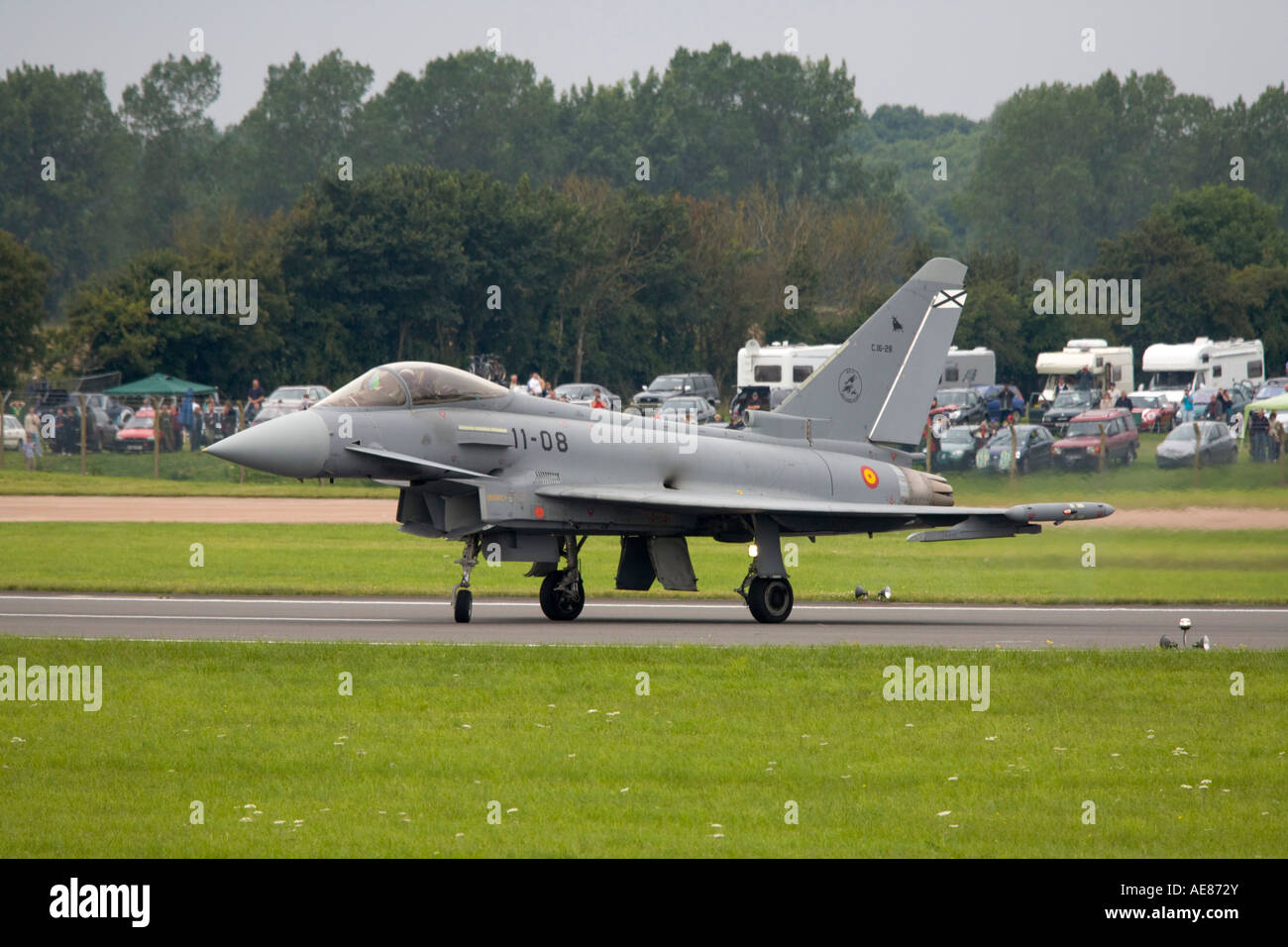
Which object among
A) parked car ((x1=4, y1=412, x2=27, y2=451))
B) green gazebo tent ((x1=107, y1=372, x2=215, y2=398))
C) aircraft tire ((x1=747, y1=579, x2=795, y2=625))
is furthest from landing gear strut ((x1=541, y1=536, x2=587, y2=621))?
green gazebo tent ((x1=107, y1=372, x2=215, y2=398))

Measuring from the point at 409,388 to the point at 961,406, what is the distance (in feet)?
142

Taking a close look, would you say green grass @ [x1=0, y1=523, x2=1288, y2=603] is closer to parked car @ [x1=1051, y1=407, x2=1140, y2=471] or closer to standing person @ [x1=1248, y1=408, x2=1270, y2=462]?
parked car @ [x1=1051, y1=407, x2=1140, y2=471]

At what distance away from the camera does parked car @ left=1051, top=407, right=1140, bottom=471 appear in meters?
26.0

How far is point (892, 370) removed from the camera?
22.2m

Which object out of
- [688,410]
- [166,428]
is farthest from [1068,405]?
[166,428]

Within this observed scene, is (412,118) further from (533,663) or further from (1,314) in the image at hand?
(533,663)

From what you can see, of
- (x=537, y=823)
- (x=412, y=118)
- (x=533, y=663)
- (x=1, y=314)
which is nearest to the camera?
(x=537, y=823)

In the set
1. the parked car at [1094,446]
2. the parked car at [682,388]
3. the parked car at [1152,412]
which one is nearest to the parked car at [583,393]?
the parked car at [682,388]

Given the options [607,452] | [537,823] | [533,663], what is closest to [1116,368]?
[607,452]

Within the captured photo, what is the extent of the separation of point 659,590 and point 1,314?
1693 inches

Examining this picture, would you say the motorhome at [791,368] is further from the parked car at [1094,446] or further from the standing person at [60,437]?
the standing person at [60,437]

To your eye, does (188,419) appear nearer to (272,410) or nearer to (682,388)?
(272,410)

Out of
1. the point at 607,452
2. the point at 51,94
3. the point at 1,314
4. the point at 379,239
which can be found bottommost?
the point at 607,452
